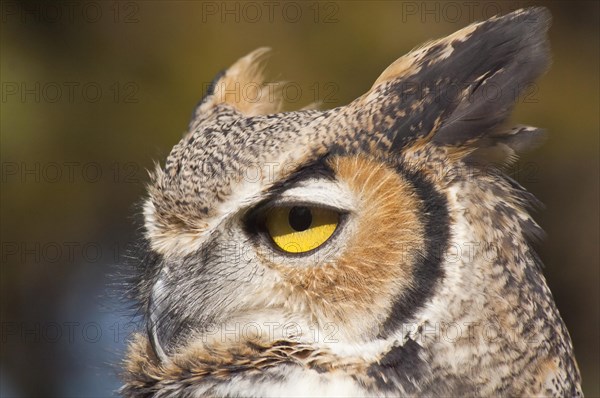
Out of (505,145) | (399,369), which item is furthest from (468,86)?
(399,369)

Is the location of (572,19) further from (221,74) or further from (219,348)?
(219,348)

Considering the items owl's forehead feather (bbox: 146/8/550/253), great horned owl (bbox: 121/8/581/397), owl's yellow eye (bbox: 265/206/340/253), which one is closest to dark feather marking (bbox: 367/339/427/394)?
great horned owl (bbox: 121/8/581/397)

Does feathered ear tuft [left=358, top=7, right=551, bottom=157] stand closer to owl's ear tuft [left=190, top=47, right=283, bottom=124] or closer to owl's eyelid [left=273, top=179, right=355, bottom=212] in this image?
owl's eyelid [left=273, top=179, right=355, bottom=212]

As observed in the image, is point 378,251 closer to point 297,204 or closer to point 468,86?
point 297,204

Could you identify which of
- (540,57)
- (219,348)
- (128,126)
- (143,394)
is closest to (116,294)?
(143,394)

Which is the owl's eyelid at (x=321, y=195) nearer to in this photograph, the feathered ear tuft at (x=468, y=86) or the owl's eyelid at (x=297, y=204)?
the owl's eyelid at (x=297, y=204)

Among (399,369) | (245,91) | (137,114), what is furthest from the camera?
(137,114)
